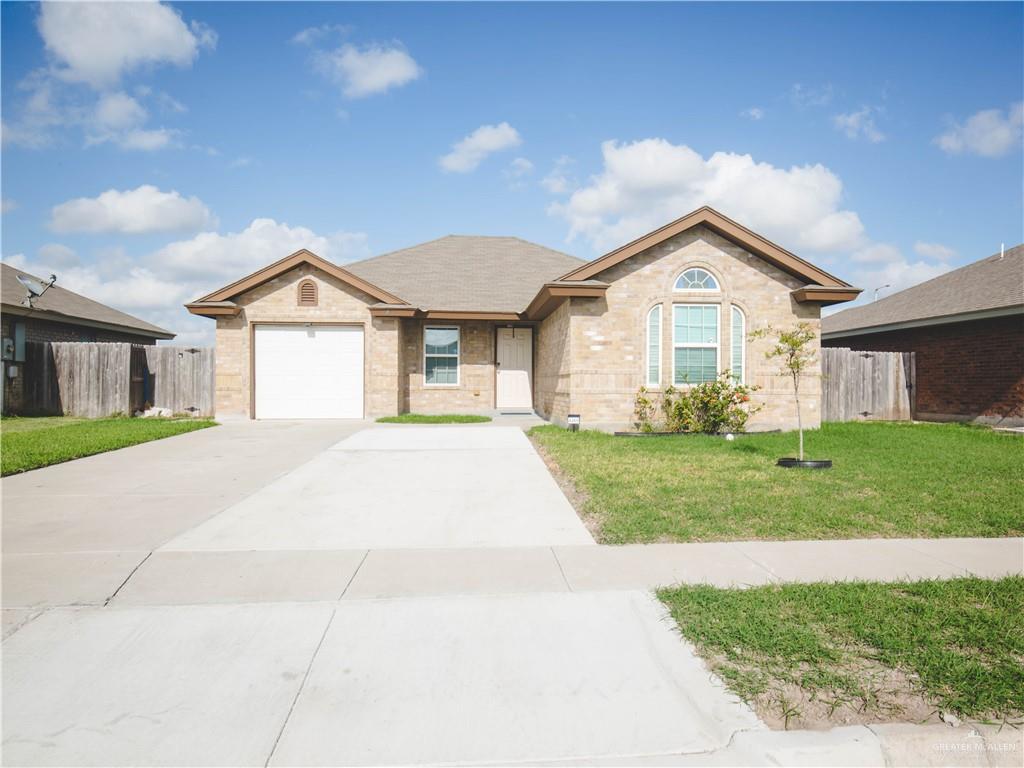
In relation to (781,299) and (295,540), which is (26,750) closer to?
(295,540)

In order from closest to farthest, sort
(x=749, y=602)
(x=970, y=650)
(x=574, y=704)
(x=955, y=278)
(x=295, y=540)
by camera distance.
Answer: (x=574, y=704) → (x=970, y=650) → (x=749, y=602) → (x=295, y=540) → (x=955, y=278)

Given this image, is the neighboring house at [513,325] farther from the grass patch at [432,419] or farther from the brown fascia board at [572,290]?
the grass patch at [432,419]

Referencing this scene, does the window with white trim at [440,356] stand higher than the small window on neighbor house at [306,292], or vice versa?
the small window on neighbor house at [306,292]

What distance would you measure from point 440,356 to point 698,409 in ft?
27.1

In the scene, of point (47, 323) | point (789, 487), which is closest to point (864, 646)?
point (789, 487)

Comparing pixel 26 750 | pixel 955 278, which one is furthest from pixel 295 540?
pixel 955 278

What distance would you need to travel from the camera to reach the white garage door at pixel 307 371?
16031 millimetres

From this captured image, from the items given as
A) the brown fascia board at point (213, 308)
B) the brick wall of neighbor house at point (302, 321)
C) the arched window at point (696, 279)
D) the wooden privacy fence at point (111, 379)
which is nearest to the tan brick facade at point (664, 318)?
the arched window at point (696, 279)

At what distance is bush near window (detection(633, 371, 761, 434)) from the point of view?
12.9m

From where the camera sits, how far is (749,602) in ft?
12.6

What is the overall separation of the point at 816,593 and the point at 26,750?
4.55 m

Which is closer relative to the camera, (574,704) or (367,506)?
(574,704)

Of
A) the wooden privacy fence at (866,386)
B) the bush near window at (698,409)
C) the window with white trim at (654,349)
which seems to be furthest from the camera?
the wooden privacy fence at (866,386)

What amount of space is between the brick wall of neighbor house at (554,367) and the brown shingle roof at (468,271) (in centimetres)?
158
